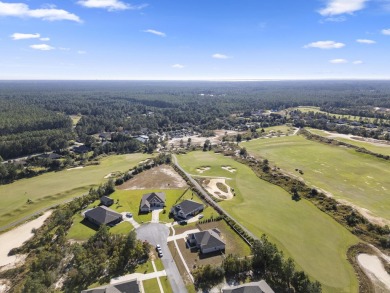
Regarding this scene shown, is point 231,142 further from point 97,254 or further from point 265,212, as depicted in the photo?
point 97,254

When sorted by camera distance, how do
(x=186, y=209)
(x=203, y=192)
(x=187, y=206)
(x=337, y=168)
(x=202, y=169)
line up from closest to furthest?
(x=186, y=209)
(x=187, y=206)
(x=203, y=192)
(x=202, y=169)
(x=337, y=168)

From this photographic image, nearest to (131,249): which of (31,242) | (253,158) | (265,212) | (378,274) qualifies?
(31,242)

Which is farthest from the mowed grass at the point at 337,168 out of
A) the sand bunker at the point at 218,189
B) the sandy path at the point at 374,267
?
the sand bunker at the point at 218,189

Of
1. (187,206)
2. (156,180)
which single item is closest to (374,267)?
(187,206)

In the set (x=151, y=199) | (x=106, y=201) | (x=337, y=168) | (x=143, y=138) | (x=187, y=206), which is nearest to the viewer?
(x=187, y=206)

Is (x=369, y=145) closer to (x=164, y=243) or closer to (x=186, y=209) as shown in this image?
(x=186, y=209)

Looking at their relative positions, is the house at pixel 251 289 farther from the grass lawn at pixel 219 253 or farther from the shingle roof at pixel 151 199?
the shingle roof at pixel 151 199
